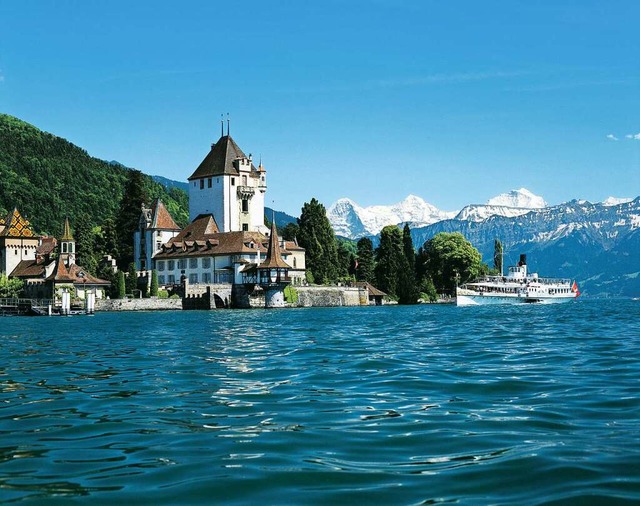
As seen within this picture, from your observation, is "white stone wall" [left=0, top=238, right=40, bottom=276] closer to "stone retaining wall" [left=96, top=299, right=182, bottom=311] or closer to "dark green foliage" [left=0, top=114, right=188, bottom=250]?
"stone retaining wall" [left=96, top=299, right=182, bottom=311]

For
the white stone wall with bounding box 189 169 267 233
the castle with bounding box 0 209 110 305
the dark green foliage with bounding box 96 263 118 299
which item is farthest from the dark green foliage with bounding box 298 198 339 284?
the castle with bounding box 0 209 110 305

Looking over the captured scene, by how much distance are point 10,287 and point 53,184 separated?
8983 cm

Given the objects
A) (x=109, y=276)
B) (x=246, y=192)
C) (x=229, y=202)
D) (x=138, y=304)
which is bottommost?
(x=138, y=304)

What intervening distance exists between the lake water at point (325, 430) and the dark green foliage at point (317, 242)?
89179mm

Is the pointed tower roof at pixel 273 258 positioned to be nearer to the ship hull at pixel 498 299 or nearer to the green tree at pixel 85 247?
the green tree at pixel 85 247

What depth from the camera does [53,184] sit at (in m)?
174

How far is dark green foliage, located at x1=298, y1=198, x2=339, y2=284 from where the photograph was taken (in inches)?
4385

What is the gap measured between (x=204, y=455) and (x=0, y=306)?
74.4m

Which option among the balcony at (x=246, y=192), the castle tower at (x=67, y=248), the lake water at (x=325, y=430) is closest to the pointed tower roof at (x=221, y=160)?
the balcony at (x=246, y=192)

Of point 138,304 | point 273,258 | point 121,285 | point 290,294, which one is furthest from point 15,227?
point 290,294

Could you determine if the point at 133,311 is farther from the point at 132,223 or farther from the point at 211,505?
the point at 211,505

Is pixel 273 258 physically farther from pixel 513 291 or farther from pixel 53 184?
pixel 53 184

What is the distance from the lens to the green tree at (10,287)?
8806cm

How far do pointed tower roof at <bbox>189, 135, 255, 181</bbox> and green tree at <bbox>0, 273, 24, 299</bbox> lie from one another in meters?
30.7
